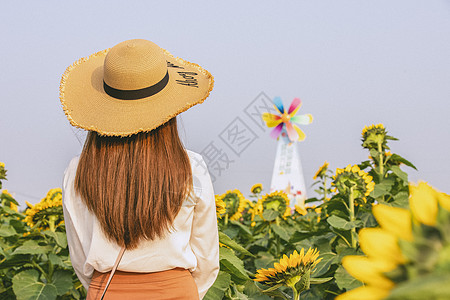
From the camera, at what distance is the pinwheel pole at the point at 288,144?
6284 mm

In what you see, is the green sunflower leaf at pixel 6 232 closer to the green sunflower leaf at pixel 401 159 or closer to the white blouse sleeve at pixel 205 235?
the white blouse sleeve at pixel 205 235

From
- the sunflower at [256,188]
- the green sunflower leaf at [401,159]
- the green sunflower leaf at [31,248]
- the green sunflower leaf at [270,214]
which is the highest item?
the green sunflower leaf at [401,159]

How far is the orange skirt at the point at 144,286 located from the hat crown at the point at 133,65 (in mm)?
562

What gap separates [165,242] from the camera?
1.44 m

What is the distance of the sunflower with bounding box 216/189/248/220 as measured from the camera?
11.5 ft

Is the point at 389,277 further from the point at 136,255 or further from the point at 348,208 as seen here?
the point at 348,208

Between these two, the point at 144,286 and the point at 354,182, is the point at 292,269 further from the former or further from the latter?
the point at 354,182

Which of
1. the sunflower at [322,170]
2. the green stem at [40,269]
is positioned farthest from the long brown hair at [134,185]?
the sunflower at [322,170]

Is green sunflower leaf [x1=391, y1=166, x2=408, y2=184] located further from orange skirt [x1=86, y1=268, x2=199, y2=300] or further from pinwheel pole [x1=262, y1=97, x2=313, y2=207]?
pinwheel pole [x1=262, y1=97, x2=313, y2=207]

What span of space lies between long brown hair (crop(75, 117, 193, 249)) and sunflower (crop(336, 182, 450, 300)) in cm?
116

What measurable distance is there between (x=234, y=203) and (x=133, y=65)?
2370mm

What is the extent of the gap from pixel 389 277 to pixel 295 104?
618 centimetres

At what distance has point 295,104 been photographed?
6.36 meters

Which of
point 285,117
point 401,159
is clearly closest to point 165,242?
point 401,159
